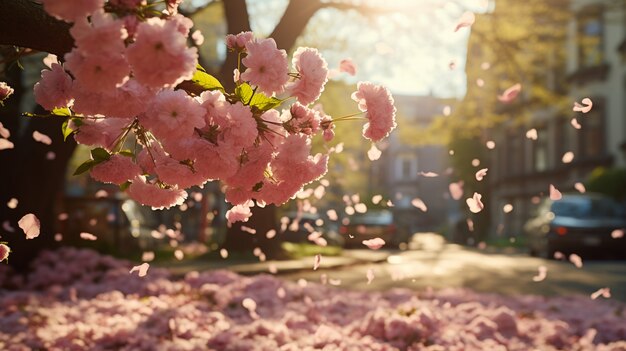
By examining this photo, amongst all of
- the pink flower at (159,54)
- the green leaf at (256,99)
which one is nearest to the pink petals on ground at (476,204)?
the green leaf at (256,99)

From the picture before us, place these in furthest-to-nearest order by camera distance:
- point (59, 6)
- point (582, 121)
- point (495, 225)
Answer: point (495, 225)
point (582, 121)
point (59, 6)

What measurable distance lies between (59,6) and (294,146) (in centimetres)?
111

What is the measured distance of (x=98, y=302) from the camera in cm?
712

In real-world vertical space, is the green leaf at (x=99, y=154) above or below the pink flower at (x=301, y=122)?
below

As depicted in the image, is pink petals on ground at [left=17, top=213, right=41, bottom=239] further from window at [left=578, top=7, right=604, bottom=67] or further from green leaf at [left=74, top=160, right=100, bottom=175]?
window at [left=578, top=7, right=604, bottom=67]

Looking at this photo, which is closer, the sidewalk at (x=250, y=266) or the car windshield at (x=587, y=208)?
the sidewalk at (x=250, y=266)

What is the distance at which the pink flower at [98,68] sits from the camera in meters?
2.30

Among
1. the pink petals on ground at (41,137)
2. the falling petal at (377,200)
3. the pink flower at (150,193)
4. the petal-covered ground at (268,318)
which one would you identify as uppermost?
the pink petals on ground at (41,137)

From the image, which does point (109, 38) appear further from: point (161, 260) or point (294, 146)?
point (161, 260)

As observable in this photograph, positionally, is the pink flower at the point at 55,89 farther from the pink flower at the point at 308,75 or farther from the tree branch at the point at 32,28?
the pink flower at the point at 308,75

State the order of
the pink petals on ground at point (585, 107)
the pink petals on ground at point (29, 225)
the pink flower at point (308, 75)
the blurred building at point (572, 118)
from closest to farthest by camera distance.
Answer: the pink flower at point (308, 75), the pink petals on ground at point (29, 225), the pink petals on ground at point (585, 107), the blurred building at point (572, 118)

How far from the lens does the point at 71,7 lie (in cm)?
220

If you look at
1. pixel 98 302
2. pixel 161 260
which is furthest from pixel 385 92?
pixel 161 260

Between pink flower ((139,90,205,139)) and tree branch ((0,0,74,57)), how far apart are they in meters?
0.52
